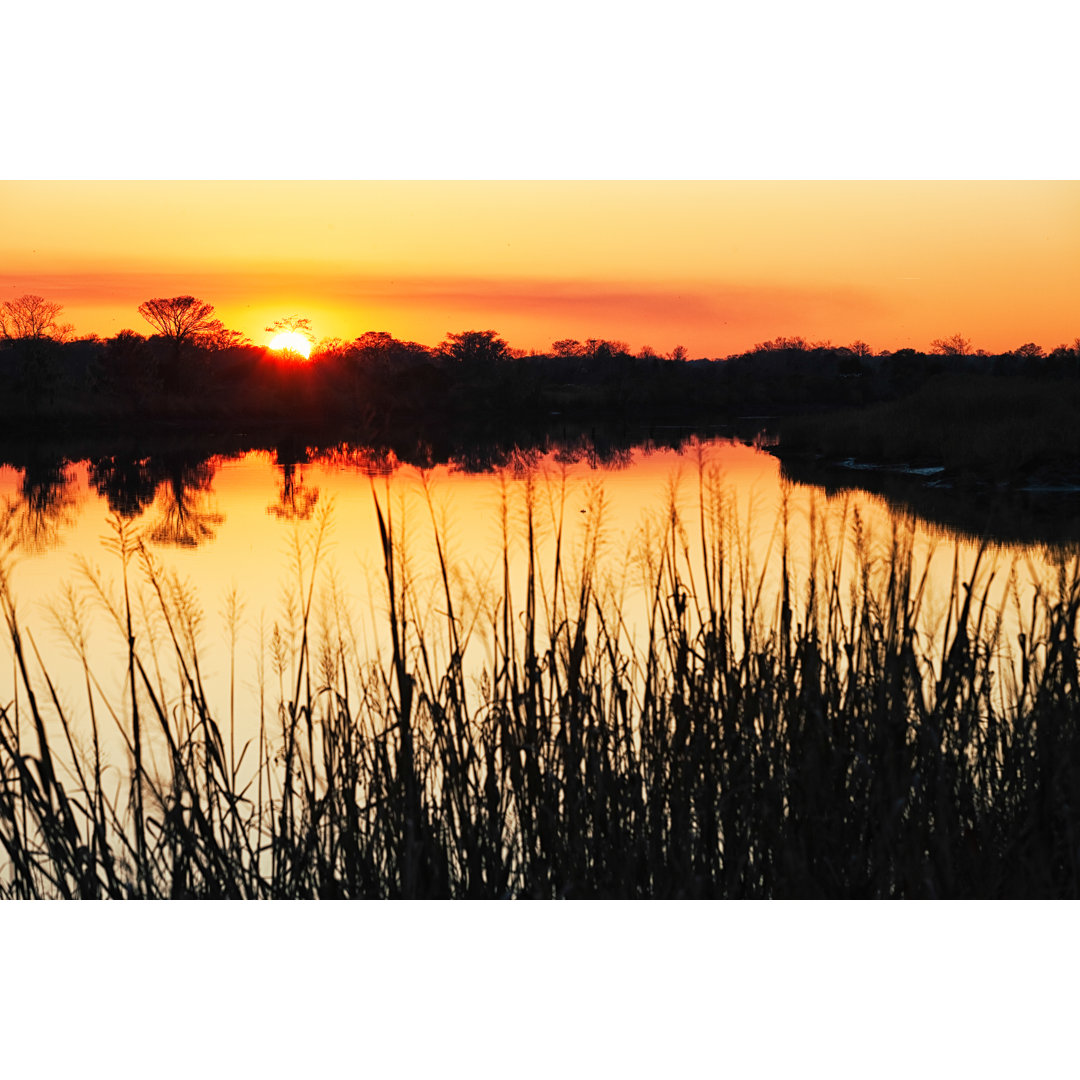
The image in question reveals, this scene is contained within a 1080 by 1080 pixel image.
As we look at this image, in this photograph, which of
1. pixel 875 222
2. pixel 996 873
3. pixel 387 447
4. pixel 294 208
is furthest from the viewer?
pixel 875 222

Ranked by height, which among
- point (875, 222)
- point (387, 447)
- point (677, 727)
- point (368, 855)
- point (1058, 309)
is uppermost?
point (875, 222)

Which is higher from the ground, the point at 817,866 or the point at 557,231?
the point at 557,231

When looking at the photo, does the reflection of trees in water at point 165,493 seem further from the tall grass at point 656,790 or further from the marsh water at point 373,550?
the tall grass at point 656,790

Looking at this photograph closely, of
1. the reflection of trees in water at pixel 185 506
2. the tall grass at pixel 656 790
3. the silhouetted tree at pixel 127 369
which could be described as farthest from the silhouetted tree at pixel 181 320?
the reflection of trees in water at pixel 185 506

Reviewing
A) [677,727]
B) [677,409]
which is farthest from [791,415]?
[677,727]

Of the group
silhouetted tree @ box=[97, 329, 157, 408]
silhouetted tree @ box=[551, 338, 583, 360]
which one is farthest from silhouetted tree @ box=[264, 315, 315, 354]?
silhouetted tree @ box=[551, 338, 583, 360]

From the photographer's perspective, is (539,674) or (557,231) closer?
(539,674)

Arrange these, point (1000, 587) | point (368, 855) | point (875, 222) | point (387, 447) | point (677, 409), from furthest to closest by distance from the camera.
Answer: point (677, 409), point (1000, 587), point (875, 222), point (387, 447), point (368, 855)

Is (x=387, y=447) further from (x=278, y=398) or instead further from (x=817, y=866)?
(x=278, y=398)
